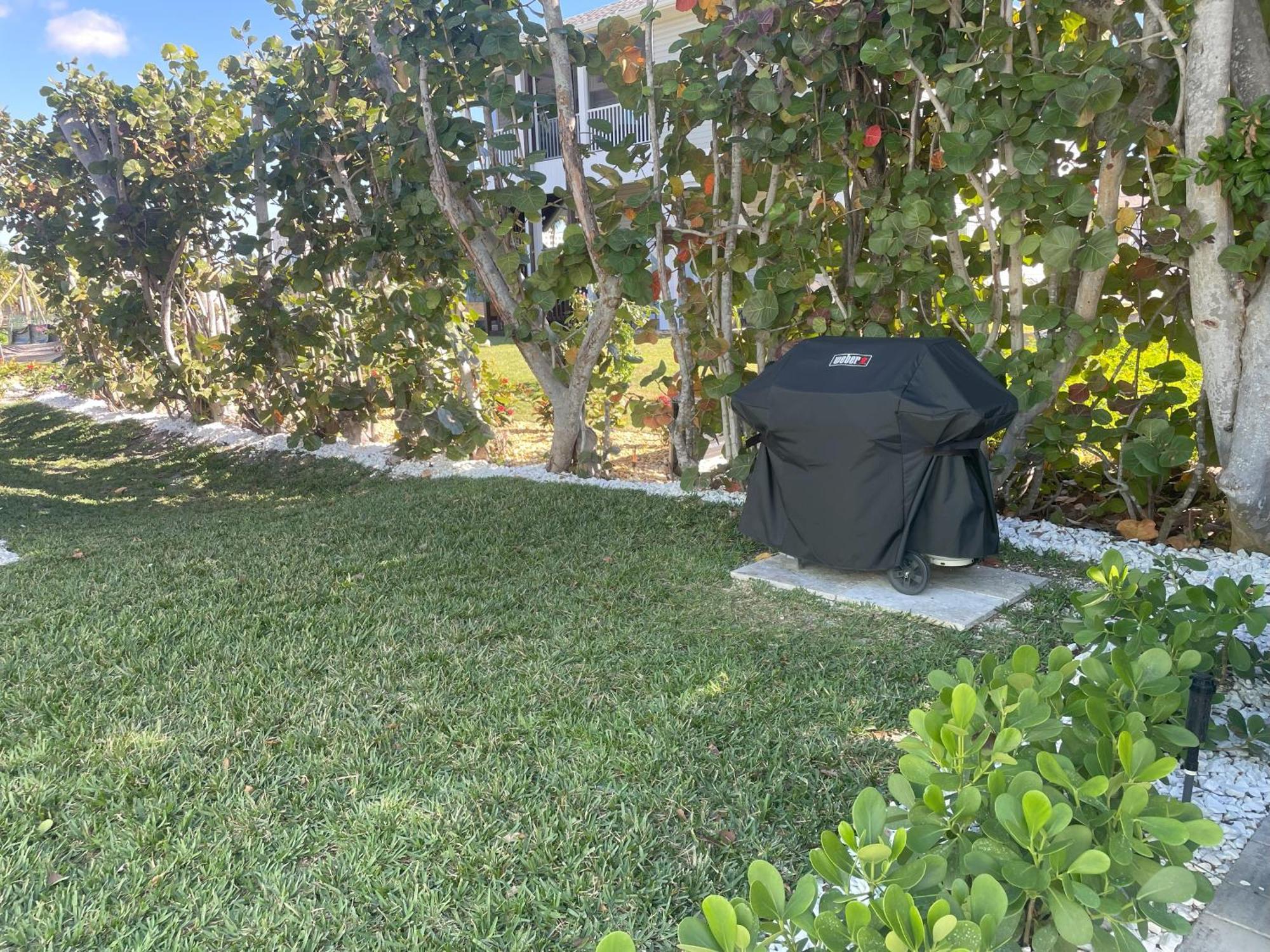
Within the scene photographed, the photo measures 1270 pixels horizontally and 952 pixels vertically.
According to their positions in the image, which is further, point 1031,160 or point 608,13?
point 608,13

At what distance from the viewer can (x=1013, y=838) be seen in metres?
1.22

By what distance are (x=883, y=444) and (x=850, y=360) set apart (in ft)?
1.21

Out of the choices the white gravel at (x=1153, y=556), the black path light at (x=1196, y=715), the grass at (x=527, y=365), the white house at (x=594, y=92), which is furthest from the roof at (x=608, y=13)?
the black path light at (x=1196, y=715)

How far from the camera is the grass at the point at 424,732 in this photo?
166 centimetres

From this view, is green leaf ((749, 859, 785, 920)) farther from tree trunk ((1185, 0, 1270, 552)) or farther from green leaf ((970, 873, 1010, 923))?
tree trunk ((1185, 0, 1270, 552))

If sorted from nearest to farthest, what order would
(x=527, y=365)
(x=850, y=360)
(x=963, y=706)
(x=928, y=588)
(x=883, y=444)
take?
(x=963, y=706) → (x=883, y=444) → (x=850, y=360) → (x=928, y=588) → (x=527, y=365)

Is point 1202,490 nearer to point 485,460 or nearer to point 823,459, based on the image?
point 823,459

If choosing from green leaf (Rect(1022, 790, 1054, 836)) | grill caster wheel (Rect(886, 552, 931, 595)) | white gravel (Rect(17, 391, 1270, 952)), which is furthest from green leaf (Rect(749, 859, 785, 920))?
grill caster wheel (Rect(886, 552, 931, 595))

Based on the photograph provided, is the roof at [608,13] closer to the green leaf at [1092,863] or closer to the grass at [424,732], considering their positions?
the grass at [424,732]

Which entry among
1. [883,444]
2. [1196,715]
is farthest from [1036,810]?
[883,444]

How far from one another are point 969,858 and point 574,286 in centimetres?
430

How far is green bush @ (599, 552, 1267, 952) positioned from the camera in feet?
3.50

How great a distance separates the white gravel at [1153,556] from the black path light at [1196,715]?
0.41 ft

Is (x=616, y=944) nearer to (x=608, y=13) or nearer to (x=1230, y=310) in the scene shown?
(x=1230, y=310)
